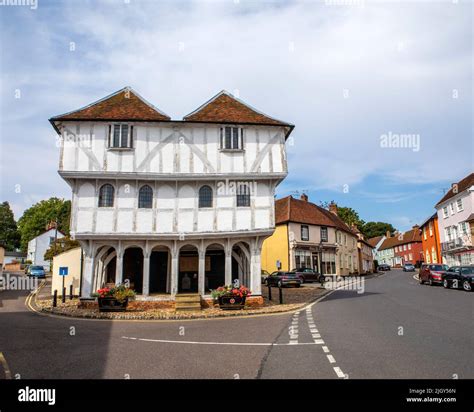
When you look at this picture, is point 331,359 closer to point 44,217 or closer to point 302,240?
point 302,240

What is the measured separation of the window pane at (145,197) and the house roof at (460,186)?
33.3 meters

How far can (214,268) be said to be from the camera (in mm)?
23219

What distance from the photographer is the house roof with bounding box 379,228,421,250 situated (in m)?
81.9

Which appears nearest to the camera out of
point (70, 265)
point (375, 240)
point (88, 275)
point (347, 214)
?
point (88, 275)

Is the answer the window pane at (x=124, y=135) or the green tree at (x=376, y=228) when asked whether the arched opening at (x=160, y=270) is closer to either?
the window pane at (x=124, y=135)

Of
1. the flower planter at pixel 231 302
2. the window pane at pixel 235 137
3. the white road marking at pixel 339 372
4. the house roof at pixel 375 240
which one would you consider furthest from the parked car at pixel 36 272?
the house roof at pixel 375 240

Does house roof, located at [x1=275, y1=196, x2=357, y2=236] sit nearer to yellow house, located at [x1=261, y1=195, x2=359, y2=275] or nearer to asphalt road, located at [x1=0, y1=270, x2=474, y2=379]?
yellow house, located at [x1=261, y1=195, x2=359, y2=275]

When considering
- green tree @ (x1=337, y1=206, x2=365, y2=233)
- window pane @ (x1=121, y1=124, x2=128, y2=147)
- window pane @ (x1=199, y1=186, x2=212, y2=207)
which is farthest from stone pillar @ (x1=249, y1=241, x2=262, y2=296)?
green tree @ (x1=337, y1=206, x2=365, y2=233)

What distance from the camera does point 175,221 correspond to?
2000 cm

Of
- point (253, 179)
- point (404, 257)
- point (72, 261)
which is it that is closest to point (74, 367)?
point (253, 179)

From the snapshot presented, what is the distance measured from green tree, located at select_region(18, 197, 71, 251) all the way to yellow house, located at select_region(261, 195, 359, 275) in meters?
49.4

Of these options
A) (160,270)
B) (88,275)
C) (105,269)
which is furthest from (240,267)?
(88,275)

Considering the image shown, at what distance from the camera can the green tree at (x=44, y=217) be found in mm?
76625

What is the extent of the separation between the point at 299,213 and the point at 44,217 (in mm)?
57208
